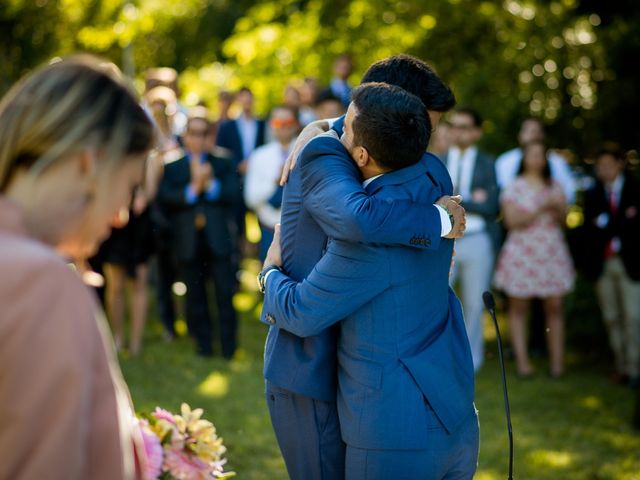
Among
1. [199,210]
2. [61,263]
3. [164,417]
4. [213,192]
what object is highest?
[61,263]

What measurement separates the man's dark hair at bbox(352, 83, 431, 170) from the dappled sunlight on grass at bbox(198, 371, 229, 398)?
5198 millimetres

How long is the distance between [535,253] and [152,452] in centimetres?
680

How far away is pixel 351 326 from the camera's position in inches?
124

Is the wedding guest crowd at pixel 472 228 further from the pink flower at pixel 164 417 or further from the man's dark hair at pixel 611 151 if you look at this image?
the pink flower at pixel 164 417

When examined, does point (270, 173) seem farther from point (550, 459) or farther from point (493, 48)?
point (493, 48)

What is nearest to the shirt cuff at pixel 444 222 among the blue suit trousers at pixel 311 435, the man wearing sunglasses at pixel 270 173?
the blue suit trousers at pixel 311 435

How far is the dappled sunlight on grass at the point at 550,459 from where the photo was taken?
21.6 ft

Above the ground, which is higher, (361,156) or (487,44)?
(361,156)

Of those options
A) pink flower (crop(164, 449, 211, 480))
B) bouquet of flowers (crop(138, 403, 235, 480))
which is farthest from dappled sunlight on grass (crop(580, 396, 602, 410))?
pink flower (crop(164, 449, 211, 480))

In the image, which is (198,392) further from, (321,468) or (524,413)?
(321,468)

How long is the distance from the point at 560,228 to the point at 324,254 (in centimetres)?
627

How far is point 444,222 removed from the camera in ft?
10.3

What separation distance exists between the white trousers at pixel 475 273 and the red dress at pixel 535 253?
245 mm

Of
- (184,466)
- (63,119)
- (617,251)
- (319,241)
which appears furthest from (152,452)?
(617,251)
